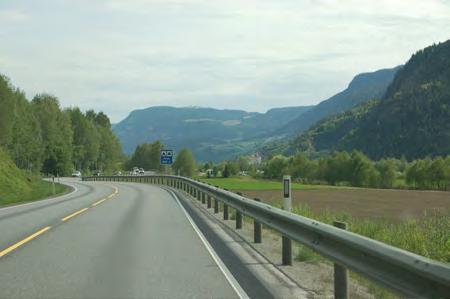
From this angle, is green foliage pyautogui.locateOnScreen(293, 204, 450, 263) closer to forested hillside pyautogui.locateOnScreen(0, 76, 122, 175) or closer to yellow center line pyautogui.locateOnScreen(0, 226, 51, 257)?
yellow center line pyautogui.locateOnScreen(0, 226, 51, 257)

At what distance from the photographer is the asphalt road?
8000mm

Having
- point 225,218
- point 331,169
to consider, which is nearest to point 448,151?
point 331,169

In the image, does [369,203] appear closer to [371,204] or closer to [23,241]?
[371,204]

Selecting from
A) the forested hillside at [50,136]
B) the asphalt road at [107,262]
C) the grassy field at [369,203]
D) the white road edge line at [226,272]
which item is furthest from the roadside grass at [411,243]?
the forested hillside at [50,136]

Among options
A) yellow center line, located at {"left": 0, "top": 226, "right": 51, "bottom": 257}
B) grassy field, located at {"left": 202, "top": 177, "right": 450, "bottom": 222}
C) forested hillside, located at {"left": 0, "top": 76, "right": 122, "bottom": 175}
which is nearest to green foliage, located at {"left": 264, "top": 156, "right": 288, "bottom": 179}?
forested hillside, located at {"left": 0, "top": 76, "right": 122, "bottom": 175}

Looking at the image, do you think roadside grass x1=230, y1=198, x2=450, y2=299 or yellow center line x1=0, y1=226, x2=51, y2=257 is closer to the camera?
roadside grass x1=230, y1=198, x2=450, y2=299

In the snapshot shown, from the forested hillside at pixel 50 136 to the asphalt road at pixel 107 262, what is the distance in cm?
4653

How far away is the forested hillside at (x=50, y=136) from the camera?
92.8 metres

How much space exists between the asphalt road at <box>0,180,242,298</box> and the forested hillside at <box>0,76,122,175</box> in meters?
46.5

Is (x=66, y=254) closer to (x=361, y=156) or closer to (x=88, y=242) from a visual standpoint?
(x=88, y=242)

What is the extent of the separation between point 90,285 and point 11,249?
13.6 ft

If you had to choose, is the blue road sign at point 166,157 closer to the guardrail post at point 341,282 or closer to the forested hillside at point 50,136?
the forested hillside at point 50,136

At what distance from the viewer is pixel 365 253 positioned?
250 inches

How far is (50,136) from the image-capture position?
12219 centimetres
